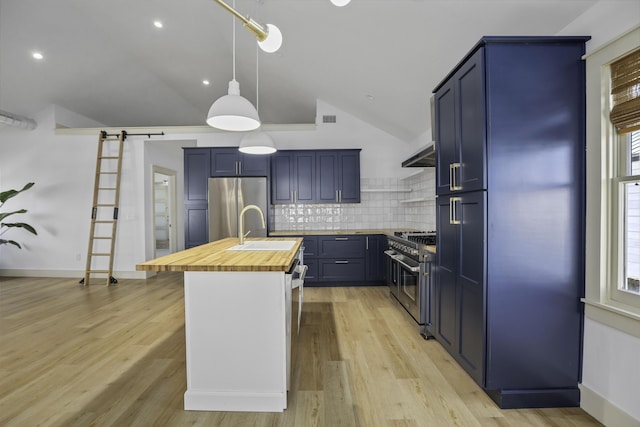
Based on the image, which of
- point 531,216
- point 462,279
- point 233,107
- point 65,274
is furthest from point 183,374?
point 65,274

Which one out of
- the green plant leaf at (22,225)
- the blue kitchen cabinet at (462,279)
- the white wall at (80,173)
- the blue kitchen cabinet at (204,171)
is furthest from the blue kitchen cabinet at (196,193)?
the blue kitchen cabinet at (462,279)

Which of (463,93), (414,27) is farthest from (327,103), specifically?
(463,93)

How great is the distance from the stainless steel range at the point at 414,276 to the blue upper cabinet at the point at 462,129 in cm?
71

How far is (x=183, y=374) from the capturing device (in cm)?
226

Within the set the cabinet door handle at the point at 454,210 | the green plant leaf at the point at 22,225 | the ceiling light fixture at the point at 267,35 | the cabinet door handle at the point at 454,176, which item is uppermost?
the ceiling light fixture at the point at 267,35

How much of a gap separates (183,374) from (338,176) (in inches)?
142

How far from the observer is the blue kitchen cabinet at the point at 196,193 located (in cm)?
498

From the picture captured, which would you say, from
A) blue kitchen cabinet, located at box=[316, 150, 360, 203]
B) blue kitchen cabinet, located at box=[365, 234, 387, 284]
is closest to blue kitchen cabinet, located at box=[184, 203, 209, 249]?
blue kitchen cabinet, located at box=[316, 150, 360, 203]

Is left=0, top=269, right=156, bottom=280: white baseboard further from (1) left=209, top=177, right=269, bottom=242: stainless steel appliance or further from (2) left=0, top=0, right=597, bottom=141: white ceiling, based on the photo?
(2) left=0, top=0, right=597, bottom=141: white ceiling

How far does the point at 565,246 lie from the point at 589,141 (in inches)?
24.4

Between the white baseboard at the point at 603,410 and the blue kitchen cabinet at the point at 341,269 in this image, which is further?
the blue kitchen cabinet at the point at 341,269

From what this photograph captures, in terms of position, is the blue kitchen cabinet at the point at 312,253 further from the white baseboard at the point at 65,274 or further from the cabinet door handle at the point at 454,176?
the white baseboard at the point at 65,274

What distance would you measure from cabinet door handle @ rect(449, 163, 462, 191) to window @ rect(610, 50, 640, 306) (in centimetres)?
80

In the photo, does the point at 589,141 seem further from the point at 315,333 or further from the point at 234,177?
the point at 234,177
